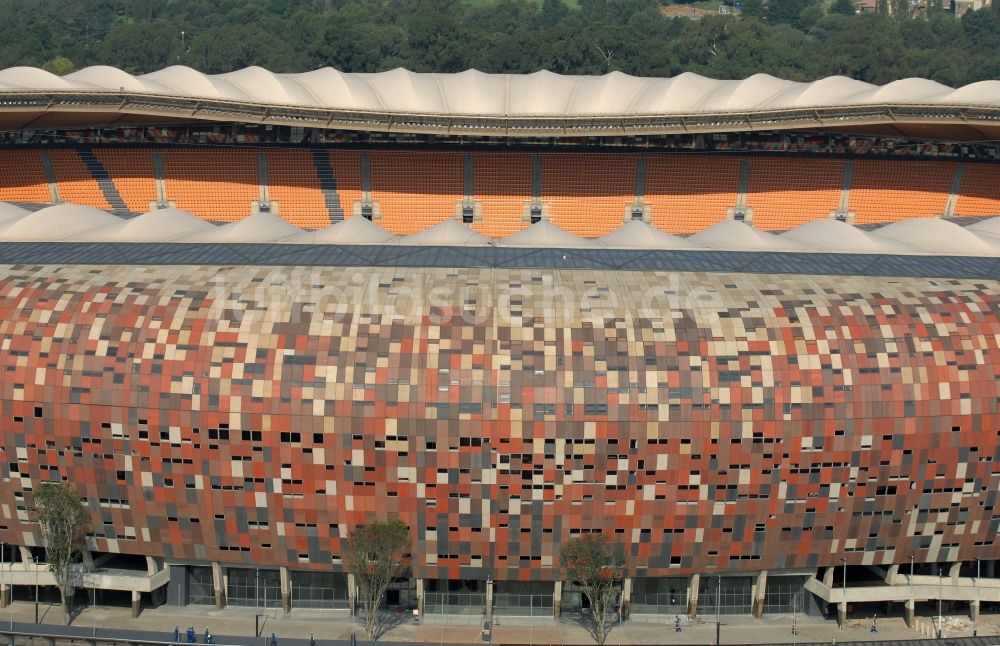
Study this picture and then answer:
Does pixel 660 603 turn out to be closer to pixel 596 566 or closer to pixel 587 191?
pixel 596 566

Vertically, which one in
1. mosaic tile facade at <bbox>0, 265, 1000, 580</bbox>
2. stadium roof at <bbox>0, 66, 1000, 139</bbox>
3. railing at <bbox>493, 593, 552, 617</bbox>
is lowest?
railing at <bbox>493, 593, 552, 617</bbox>

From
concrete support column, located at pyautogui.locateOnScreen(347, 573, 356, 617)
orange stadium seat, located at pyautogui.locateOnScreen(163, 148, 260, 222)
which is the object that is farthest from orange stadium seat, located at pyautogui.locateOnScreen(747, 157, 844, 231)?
concrete support column, located at pyautogui.locateOnScreen(347, 573, 356, 617)

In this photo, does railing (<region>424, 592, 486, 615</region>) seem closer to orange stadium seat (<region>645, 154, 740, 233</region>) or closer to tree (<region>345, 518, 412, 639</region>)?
tree (<region>345, 518, 412, 639</region>)

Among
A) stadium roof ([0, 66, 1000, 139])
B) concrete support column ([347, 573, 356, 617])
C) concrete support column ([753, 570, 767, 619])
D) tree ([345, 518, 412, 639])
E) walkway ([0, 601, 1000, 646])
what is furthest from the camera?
stadium roof ([0, 66, 1000, 139])

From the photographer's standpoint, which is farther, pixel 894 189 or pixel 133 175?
pixel 133 175

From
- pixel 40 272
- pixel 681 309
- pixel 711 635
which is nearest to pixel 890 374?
pixel 681 309

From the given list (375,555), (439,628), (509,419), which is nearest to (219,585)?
(375,555)

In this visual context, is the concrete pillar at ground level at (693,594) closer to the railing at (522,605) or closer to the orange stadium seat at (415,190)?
the railing at (522,605)
